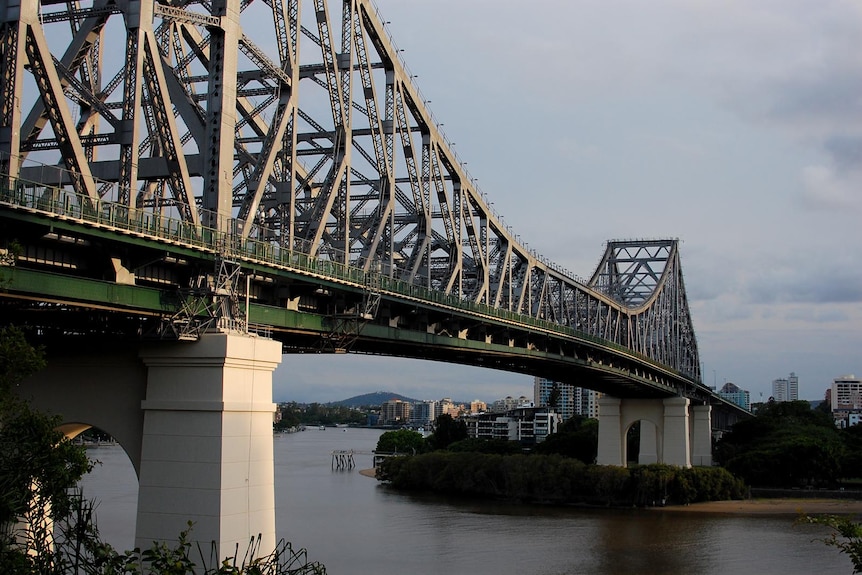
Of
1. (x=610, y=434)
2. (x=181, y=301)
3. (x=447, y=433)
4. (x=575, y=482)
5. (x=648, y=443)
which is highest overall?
(x=181, y=301)

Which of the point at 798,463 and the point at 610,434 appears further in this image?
the point at 610,434

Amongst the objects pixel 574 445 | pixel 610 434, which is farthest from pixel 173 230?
pixel 574 445

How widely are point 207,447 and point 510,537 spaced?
30100 millimetres

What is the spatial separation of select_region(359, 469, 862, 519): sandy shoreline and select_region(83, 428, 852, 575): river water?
2.24 m

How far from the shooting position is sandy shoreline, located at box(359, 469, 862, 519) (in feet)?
209

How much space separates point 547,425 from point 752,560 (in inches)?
4294

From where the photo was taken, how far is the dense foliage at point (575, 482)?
220ft

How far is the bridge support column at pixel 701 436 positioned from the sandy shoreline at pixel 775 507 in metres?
20.0

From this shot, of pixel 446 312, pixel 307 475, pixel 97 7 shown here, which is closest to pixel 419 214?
pixel 446 312

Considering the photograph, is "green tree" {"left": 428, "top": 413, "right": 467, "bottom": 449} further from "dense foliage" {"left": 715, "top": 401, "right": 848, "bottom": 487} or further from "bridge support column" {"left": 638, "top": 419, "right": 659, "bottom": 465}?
"dense foliage" {"left": 715, "top": 401, "right": 848, "bottom": 487}

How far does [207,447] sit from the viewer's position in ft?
72.4

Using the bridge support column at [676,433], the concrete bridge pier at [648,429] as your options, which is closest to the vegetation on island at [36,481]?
the concrete bridge pier at [648,429]

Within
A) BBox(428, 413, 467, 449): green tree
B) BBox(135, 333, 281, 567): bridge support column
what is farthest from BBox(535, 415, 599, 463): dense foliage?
BBox(135, 333, 281, 567): bridge support column

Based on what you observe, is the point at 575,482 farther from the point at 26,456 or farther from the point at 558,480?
the point at 26,456
